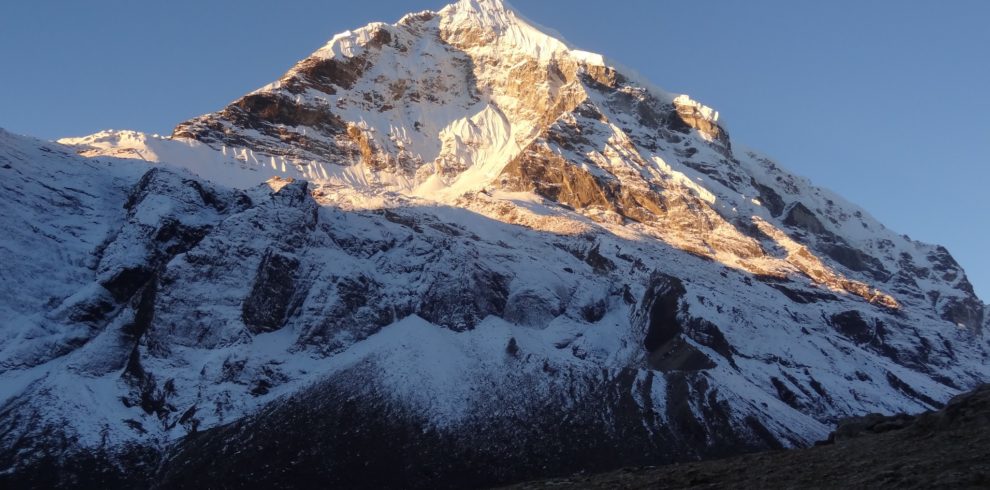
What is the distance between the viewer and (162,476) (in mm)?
89750

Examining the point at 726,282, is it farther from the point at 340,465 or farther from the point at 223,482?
the point at 223,482

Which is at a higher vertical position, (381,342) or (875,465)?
(381,342)

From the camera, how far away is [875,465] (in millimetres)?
34844

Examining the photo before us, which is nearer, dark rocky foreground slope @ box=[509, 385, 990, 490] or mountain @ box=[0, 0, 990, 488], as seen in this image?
dark rocky foreground slope @ box=[509, 385, 990, 490]

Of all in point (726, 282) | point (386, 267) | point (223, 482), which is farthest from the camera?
point (726, 282)

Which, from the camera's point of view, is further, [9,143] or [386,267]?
[9,143]

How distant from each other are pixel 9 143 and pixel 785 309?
135 meters

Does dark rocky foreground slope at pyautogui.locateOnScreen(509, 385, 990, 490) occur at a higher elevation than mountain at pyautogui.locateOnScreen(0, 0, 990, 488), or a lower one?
lower

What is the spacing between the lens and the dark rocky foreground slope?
102 feet

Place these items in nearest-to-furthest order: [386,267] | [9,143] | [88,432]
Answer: [88,432] → [386,267] → [9,143]

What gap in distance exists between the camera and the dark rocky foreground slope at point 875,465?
30938mm

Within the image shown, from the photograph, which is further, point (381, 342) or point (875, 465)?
point (381, 342)

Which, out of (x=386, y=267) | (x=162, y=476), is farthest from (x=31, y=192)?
(x=162, y=476)

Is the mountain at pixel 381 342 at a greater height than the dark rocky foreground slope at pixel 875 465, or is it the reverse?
the mountain at pixel 381 342
